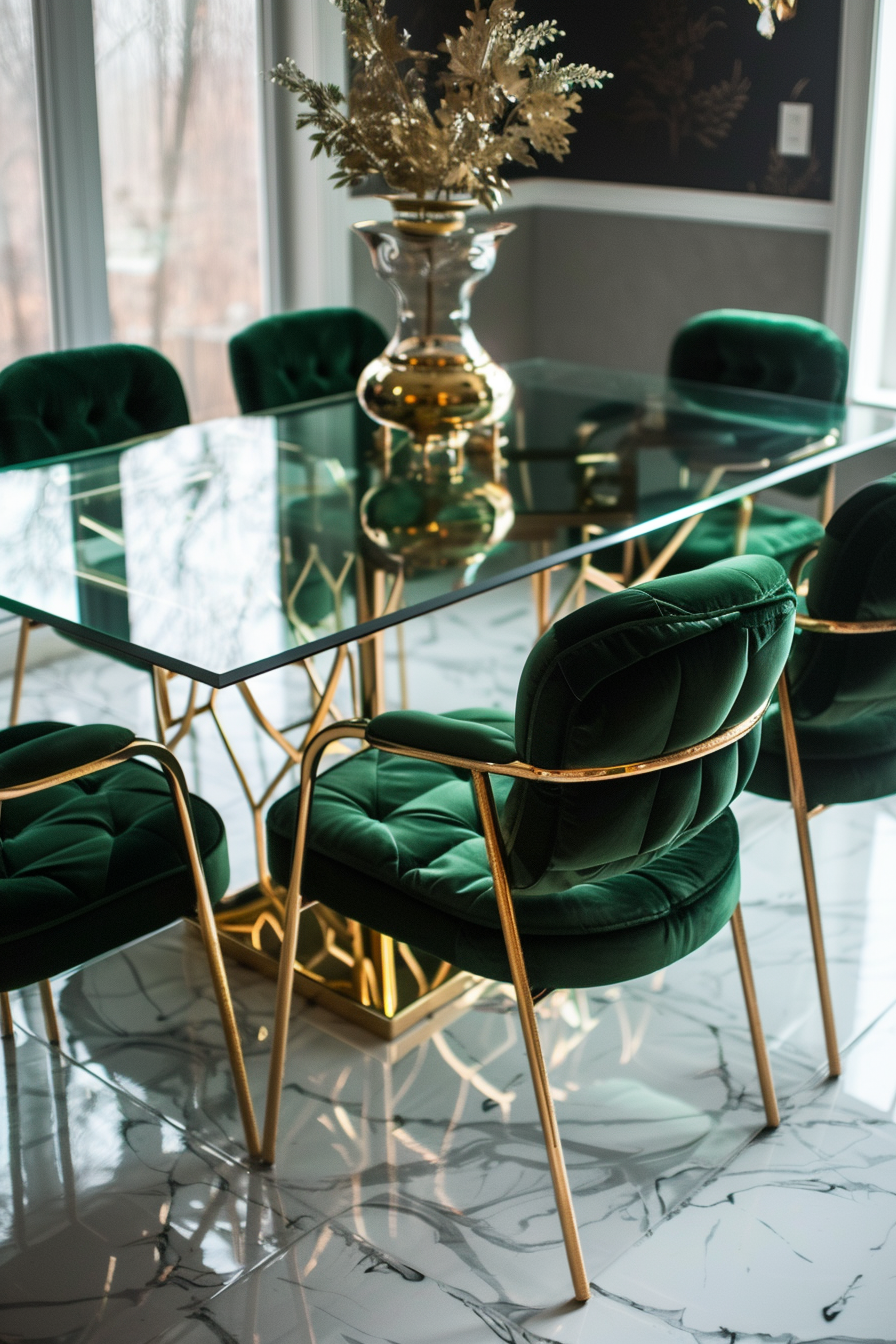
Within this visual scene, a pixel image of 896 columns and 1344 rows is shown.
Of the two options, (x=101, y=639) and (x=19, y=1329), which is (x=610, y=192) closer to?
(x=101, y=639)

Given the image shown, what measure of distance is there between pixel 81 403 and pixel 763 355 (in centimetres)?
155

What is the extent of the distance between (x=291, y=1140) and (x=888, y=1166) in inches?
33.3

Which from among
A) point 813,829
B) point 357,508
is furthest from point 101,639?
point 813,829

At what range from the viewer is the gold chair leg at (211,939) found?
179 cm

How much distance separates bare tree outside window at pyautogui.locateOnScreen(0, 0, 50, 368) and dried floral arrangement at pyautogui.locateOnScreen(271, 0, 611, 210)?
4.96 ft

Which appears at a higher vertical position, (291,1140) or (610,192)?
(610,192)

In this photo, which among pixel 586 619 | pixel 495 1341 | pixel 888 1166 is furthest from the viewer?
pixel 888 1166

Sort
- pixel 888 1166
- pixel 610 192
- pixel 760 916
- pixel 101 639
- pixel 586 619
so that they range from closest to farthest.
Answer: pixel 586 619 < pixel 101 639 < pixel 888 1166 < pixel 760 916 < pixel 610 192

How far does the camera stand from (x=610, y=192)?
4.68 metres

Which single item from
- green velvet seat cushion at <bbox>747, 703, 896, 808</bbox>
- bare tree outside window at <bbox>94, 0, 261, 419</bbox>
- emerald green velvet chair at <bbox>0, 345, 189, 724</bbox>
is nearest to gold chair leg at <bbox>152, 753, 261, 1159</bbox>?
green velvet seat cushion at <bbox>747, 703, 896, 808</bbox>

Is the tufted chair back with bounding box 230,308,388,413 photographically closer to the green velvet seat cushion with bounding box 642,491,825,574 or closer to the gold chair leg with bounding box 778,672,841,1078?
the green velvet seat cushion with bounding box 642,491,825,574

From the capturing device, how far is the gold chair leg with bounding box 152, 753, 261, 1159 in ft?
5.88

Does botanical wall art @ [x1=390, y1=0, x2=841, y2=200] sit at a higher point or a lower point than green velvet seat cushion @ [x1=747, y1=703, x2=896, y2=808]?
higher

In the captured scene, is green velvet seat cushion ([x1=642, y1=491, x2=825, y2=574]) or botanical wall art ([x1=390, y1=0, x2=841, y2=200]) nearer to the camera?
green velvet seat cushion ([x1=642, y1=491, x2=825, y2=574])
